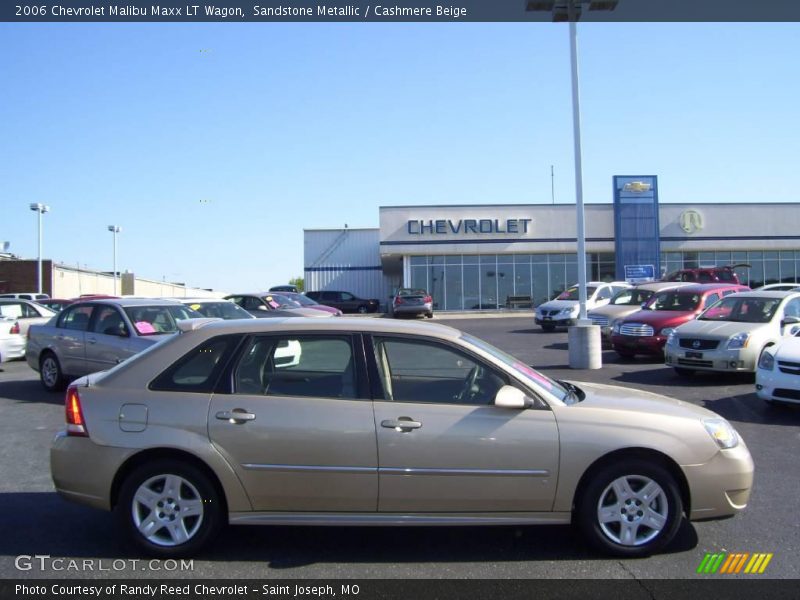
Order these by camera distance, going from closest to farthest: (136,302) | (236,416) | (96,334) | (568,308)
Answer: (236,416), (96,334), (136,302), (568,308)

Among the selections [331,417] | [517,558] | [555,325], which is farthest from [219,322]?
[555,325]

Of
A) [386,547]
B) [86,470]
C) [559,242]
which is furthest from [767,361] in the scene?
[559,242]

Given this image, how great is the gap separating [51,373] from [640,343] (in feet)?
37.6

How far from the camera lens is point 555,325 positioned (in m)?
23.9

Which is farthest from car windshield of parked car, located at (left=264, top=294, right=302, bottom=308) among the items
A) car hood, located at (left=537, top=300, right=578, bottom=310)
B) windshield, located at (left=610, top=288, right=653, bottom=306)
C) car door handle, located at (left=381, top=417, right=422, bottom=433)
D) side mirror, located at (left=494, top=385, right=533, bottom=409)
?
side mirror, located at (left=494, top=385, right=533, bottom=409)

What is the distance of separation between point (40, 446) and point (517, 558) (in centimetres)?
580

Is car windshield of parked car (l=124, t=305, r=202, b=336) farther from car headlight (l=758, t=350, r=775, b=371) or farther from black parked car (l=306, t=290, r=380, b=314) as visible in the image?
black parked car (l=306, t=290, r=380, b=314)

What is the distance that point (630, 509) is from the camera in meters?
4.47

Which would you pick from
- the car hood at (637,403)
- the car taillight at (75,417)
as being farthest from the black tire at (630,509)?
the car taillight at (75,417)

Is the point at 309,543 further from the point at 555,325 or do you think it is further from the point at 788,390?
the point at 555,325

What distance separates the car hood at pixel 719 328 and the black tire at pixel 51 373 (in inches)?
420

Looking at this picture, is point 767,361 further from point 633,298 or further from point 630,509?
point 633,298

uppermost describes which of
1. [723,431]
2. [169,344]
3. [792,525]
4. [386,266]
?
[386,266]

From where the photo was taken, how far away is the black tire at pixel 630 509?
444 centimetres
